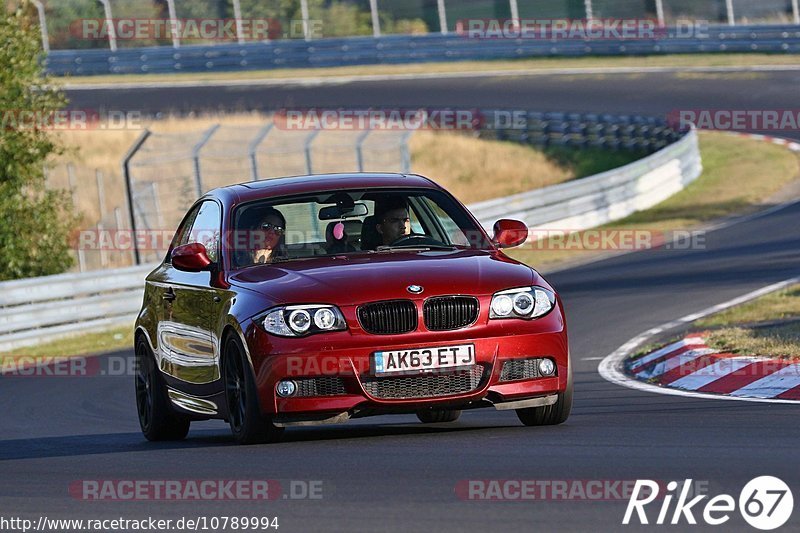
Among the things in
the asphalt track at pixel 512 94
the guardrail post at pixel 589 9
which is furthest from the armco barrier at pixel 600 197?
the guardrail post at pixel 589 9

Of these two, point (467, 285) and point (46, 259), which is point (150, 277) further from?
point (46, 259)

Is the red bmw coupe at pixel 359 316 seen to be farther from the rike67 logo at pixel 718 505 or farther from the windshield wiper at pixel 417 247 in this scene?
the rike67 logo at pixel 718 505

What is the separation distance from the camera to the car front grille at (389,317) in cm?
808

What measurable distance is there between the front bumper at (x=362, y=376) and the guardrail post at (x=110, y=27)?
44.3 metres

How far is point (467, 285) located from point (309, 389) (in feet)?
3.22

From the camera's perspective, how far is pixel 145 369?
1042 cm

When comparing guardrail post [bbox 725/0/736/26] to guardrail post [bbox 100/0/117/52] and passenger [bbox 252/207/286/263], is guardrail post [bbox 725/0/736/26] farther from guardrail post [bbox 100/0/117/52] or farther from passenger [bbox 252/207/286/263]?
passenger [bbox 252/207/286/263]

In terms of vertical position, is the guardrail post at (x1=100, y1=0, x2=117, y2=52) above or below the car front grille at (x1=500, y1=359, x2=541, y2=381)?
below

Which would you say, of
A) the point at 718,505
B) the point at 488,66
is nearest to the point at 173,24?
the point at 488,66

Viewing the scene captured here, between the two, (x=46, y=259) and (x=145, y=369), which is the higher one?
(x=145, y=369)

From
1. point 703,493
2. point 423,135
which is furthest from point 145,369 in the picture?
point 423,135

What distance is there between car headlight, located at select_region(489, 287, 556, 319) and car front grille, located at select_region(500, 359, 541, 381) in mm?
242

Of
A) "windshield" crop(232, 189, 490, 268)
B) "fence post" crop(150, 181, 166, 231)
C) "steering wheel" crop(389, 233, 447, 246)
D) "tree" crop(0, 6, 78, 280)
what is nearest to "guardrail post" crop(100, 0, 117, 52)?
"fence post" crop(150, 181, 166, 231)

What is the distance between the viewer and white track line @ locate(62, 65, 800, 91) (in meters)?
42.0
